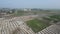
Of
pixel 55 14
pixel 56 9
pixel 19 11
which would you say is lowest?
pixel 19 11

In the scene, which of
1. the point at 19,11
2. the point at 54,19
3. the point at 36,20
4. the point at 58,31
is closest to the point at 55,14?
the point at 54,19

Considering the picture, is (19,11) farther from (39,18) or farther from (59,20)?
(59,20)

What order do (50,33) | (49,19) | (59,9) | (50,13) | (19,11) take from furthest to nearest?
(19,11) → (50,13) → (49,19) → (59,9) → (50,33)

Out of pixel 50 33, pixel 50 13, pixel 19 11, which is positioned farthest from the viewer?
pixel 19 11

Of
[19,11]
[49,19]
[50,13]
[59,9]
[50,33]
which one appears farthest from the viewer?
[19,11]

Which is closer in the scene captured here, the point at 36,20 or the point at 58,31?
the point at 58,31

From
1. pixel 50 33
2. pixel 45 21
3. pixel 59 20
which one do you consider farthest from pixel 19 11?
pixel 50 33

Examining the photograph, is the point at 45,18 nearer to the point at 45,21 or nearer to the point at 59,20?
the point at 45,21

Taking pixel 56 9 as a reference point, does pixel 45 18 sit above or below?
below

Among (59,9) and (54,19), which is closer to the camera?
(59,9)
